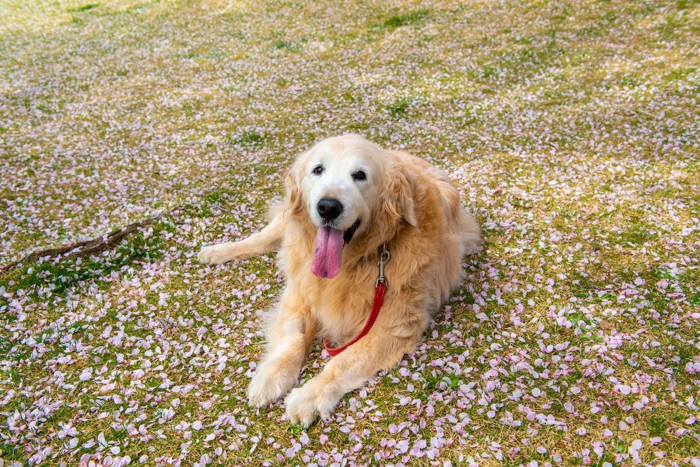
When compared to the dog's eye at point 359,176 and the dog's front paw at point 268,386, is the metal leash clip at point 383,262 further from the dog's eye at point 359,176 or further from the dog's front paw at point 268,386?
the dog's front paw at point 268,386

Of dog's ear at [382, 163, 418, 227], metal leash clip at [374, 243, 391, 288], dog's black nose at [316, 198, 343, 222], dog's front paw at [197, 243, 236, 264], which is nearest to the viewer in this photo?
dog's black nose at [316, 198, 343, 222]

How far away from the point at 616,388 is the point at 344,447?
201 centimetres

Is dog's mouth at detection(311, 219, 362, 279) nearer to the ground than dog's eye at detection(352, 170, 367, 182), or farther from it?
nearer to the ground

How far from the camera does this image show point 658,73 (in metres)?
8.32

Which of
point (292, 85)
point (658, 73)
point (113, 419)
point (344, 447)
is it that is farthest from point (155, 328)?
point (658, 73)

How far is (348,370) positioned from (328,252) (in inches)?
35.8

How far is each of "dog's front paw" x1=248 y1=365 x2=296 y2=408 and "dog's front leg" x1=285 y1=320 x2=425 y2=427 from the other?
0.38 feet

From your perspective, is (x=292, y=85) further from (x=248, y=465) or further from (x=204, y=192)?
(x=248, y=465)

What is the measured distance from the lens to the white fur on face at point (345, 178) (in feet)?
→ 9.50

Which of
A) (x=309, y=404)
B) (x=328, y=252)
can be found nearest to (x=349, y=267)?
(x=328, y=252)

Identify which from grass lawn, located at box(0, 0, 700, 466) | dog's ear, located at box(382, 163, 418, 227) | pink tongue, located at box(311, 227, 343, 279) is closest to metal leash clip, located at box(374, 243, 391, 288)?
dog's ear, located at box(382, 163, 418, 227)

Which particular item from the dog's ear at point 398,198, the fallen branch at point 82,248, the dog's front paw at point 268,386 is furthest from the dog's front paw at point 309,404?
the fallen branch at point 82,248

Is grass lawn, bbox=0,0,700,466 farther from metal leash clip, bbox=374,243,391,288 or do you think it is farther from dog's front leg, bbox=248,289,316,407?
metal leash clip, bbox=374,243,391,288

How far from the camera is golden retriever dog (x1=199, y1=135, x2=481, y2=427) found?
301 centimetres
